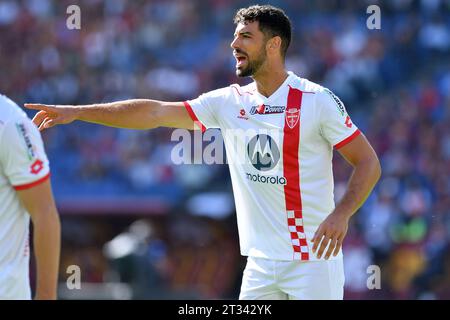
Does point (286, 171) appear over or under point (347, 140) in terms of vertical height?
under

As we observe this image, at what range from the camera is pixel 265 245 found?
602 cm

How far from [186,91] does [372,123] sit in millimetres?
3298

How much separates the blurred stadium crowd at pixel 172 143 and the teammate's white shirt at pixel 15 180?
25.7 feet

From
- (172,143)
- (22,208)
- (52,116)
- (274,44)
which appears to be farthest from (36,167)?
(172,143)

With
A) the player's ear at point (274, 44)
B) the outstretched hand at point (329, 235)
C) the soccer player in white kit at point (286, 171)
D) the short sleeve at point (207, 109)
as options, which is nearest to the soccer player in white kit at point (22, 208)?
the soccer player in white kit at point (286, 171)

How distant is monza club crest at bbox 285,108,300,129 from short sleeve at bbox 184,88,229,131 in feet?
1.79

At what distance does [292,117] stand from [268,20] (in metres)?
0.75

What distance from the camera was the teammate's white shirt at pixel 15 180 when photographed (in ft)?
14.8

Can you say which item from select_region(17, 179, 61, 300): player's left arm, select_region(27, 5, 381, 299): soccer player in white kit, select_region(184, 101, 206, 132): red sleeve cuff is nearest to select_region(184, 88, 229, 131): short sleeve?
select_region(184, 101, 206, 132): red sleeve cuff

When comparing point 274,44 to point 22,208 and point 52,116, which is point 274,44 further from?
point 22,208

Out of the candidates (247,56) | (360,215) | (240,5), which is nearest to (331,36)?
(240,5)

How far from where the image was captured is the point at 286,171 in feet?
19.8

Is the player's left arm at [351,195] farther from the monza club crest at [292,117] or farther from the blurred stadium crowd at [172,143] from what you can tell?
the blurred stadium crowd at [172,143]

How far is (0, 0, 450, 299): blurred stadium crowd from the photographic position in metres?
14.1
